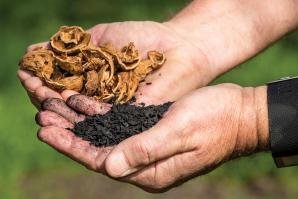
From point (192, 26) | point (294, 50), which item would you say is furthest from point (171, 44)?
point (294, 50)

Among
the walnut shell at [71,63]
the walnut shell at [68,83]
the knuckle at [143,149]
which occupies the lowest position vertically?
the knuckle at [143,149]

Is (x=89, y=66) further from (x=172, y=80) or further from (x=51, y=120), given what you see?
(x=51, y=120)

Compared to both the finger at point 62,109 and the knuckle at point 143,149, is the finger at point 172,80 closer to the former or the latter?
the finger at point 62,109

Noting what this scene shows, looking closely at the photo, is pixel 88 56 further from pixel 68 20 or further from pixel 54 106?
pixel 68 20

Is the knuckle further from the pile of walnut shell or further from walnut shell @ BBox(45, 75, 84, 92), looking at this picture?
walnut shell @ BBox(45, 75, 84, 92)

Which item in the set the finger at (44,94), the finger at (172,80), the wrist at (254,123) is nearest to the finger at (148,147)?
the wrist at (254,123)

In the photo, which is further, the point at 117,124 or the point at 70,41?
the point at 70,41

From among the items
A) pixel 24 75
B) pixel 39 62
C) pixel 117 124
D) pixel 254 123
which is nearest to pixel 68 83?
pixel 39 62

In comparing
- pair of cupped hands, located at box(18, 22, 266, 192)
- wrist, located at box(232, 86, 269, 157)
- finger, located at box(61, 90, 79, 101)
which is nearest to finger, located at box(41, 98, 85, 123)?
pair of cupped hands, located at box(18, 22, 266, 192)
